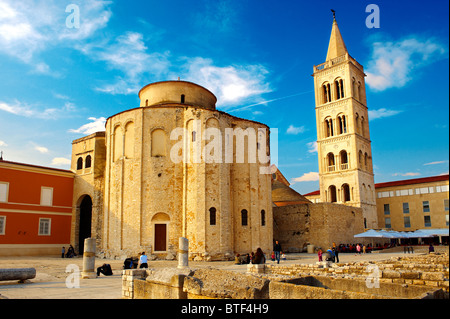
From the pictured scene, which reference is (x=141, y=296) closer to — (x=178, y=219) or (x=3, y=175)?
(x=178, y=219)

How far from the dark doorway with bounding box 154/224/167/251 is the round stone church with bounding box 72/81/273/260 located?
0.07 m

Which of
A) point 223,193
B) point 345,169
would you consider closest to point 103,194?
point 223,193

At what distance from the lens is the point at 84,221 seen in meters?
31.9

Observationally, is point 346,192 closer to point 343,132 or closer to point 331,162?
point 331,162

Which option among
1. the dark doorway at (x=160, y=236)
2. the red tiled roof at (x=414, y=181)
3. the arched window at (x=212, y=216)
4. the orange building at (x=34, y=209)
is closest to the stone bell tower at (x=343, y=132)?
the red tiled roof at (x=414, y=181)

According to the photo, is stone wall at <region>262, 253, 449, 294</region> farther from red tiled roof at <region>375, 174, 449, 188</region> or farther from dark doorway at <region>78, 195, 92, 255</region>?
red tiled roof at <region>375, 174, 449, 188</region>

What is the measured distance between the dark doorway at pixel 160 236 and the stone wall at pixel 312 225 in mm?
14021

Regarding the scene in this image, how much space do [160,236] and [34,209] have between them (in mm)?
11298

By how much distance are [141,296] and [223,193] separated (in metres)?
16.8

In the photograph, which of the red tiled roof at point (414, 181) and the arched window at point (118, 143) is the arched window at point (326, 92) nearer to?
the red tiled roof at point (414, 181)

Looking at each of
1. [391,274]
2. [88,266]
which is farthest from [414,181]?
[88,266]

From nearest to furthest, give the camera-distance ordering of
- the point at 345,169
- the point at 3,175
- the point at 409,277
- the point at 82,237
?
1. the point at 409,277
2. the point at 3,175
3. the point at 82,237
4. the point at 345,169

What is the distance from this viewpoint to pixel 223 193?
25391mm
